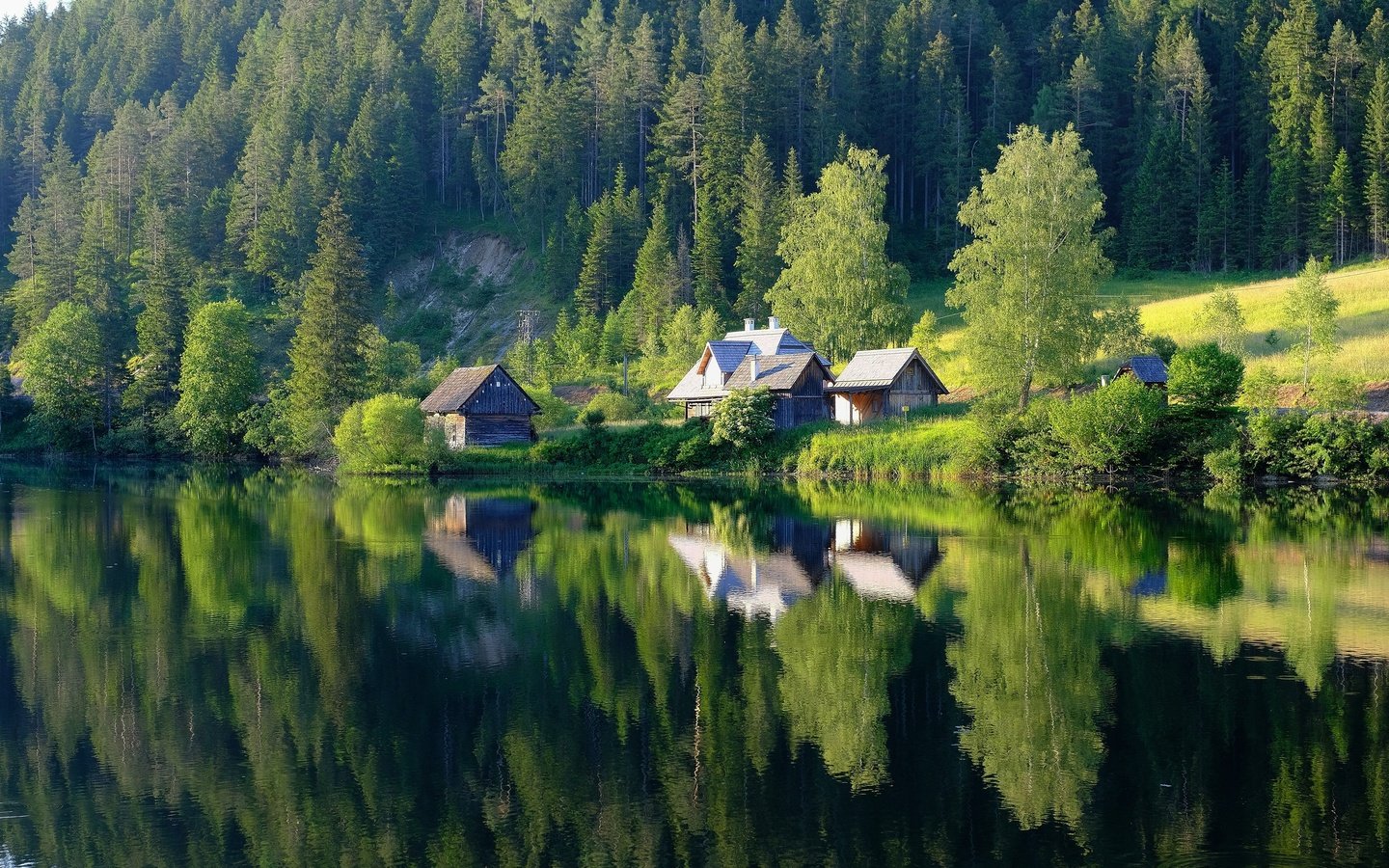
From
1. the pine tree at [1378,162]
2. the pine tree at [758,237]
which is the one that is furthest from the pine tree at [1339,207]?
the pine tree at [758,237]

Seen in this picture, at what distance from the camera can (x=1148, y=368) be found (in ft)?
188

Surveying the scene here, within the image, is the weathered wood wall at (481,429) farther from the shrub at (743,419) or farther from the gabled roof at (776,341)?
the shrub at (743,419)

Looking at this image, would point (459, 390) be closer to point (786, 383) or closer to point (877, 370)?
point (786, 383)

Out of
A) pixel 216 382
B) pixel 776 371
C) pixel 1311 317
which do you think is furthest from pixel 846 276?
pixel 216 382

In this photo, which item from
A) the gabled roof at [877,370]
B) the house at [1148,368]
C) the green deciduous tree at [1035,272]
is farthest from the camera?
the gabled roof at [877,370]

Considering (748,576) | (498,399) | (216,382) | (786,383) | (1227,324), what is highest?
(1227,324)

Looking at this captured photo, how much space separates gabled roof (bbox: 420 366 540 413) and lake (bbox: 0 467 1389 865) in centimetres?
3510

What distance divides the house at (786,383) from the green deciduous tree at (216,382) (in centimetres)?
3071

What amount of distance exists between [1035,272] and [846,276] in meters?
16.2

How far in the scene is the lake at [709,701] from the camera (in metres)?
12.9

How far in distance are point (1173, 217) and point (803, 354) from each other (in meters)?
41.1

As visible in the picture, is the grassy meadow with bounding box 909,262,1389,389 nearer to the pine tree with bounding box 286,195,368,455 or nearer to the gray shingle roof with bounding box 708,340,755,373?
the gray shingle roof with bounding box 708,340,755,373

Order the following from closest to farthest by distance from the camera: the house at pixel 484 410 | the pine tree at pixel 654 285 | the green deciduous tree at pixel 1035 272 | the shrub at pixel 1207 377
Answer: the shrub at pixel 1207 377 < the green deciduous tree at pixel 1035 272 < the house at pixel 484 410 < the pine tree at pixel 654 285

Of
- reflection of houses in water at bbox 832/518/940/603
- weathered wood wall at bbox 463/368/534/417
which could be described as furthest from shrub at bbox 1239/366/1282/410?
weathered wood wall at bbox 463/368/534/417
